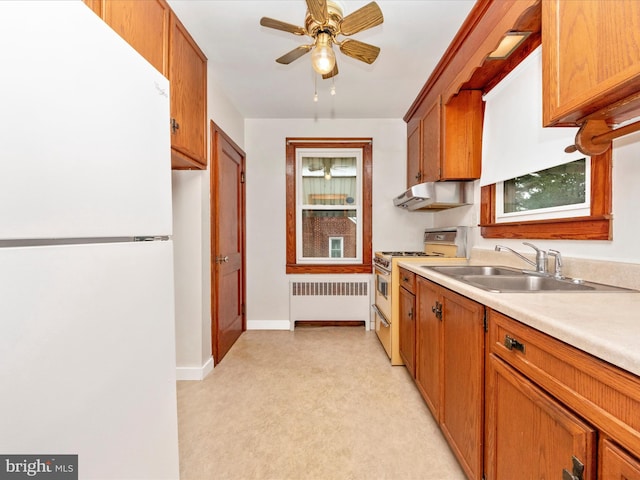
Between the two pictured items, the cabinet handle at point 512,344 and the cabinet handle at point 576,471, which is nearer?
the cabinet handle at point 576,471

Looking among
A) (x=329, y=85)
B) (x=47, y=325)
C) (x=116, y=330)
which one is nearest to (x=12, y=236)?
(x=47, y=325)

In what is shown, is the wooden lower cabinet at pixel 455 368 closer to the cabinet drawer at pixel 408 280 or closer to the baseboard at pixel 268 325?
the cabinet drawer at pixel 408 280

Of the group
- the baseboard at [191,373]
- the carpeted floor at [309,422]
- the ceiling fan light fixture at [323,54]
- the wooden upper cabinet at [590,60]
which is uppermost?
the ceiling fan light fixture at [323,54]

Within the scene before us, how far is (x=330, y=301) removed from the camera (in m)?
3.51

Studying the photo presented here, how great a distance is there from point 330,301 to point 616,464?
295 centimetres

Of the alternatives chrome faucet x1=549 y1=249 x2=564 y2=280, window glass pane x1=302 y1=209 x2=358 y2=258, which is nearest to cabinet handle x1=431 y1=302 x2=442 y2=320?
chrome faucet x1=549 y1=249 x2=564 y2=280

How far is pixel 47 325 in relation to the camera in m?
0.56

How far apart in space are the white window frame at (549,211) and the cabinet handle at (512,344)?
2.92 feet

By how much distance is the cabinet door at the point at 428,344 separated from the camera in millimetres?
1644

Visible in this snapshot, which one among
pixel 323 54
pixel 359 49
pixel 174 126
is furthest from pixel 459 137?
pixel 174 126

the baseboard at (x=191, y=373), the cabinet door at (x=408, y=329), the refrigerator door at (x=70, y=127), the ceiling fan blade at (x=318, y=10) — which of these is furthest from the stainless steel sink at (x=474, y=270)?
the baseboard at (x=191, y=373)

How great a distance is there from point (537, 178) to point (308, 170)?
244 cm

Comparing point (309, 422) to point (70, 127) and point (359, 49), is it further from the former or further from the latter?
point (359, 49)

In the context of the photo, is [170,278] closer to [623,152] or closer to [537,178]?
[623,152]
